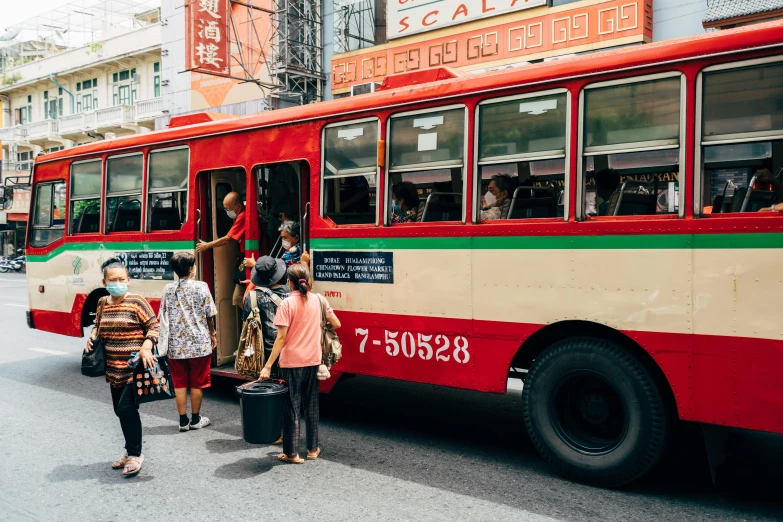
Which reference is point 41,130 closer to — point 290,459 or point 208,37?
point 208,37

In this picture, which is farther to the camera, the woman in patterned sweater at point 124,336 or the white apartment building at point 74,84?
the white apartment building at point 74,84

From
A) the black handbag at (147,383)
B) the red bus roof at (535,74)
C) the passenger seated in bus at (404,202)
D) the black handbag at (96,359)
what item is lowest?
the black handbag at (147,383)

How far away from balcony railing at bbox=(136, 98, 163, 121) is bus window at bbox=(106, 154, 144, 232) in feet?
72.1

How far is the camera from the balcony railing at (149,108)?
29.5 meters

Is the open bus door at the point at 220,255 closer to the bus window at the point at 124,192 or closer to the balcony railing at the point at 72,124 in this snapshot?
the bus window at the point at 124,192

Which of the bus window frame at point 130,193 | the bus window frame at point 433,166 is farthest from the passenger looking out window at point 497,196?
the bus window frame at point 130,193

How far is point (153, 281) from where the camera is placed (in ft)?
26.5

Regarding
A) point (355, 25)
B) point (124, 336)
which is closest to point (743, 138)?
point (124, 336)

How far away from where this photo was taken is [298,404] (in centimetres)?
553

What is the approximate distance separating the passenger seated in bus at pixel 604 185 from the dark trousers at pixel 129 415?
144 inches

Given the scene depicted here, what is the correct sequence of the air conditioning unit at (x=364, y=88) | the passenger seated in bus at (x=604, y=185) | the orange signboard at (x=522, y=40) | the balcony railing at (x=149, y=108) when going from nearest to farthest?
the passenger seated in bus at (x=604, y=185) → the air conditioning unit at (x=364, y=88) → the orange signboard at (x=522, y=40) → the balcony railing at (x=149, y=108)

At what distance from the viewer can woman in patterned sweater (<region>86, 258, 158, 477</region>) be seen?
515cm

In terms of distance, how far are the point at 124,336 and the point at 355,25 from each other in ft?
51.2

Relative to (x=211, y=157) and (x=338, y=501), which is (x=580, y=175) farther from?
(x=211, y=157)
